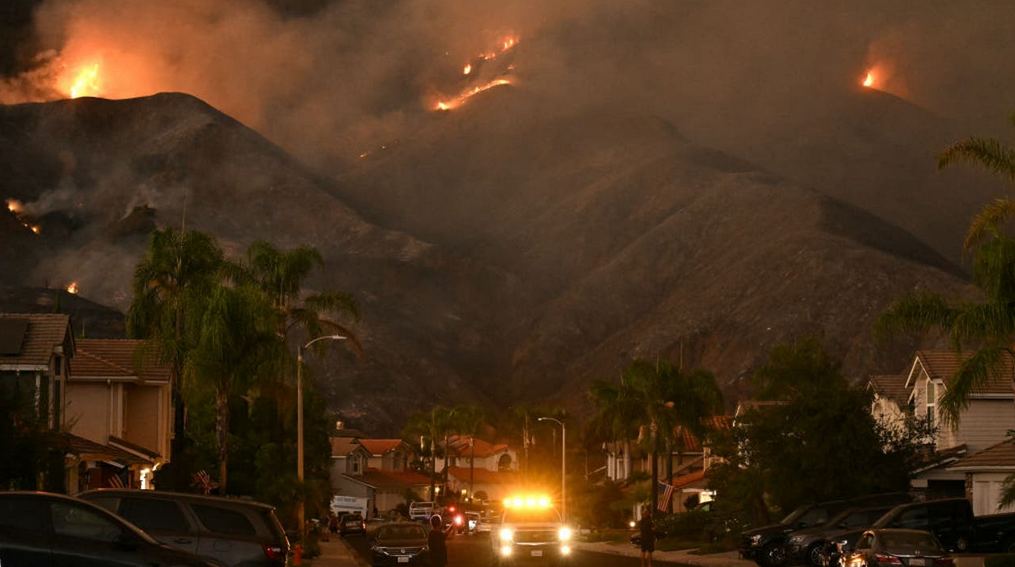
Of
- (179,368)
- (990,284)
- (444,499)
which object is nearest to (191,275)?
(179,368)

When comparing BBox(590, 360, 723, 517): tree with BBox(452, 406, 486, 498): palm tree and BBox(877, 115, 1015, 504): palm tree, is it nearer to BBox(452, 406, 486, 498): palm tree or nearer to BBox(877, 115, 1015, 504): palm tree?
BBox(877, 115, 1015, 504): palm tree

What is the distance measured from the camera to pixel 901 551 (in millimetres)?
30484

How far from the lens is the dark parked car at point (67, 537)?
18.8m

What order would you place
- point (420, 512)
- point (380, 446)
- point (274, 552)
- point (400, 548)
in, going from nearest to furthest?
1. point (274, 552)
2. point (400, 548)
3. point (420, 512)
4. point (380, 446)

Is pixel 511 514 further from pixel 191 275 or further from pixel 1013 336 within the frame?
pixel 191 275

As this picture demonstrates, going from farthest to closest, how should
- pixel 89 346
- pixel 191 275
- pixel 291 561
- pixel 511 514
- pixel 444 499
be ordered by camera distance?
pixel 444 499 → pixel 89 346 → pixel 191 275 → pixel 291 561 → pixel 511 514

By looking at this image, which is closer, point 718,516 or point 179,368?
point 179,368

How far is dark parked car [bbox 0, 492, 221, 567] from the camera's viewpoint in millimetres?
18797

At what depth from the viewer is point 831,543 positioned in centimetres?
4084

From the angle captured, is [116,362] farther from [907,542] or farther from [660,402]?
[660,402]

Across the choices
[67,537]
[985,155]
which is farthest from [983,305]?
[67,537]

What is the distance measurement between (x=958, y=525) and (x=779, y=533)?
22.6 feet

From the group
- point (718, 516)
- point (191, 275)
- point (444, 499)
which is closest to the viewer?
point (191, 275)

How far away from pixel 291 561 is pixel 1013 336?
961 inches
